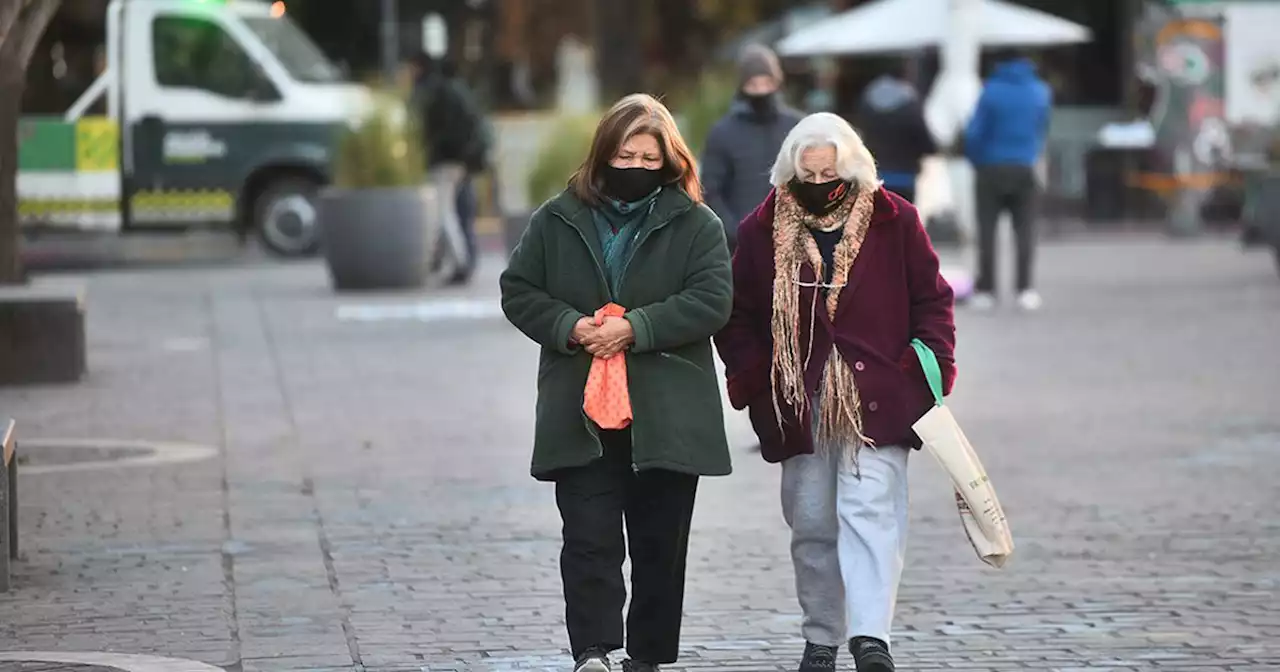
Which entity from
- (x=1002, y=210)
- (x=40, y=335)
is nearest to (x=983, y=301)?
(x=1002, y=210)

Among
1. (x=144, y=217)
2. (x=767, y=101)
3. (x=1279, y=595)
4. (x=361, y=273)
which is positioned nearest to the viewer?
(x=1279, y=595)

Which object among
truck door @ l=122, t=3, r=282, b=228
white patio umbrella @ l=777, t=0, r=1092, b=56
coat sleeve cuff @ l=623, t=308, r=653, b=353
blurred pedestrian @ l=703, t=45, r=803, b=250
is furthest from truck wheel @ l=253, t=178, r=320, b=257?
coat sleeve cuff @ l=623, t=308, r=653, b=353

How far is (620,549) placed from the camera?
20.2 ft

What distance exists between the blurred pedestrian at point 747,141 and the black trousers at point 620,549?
4.51 metres

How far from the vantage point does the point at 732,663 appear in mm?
6613

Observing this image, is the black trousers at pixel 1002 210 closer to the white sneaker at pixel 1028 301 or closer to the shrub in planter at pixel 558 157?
Result: the white sneaker at pixel 1028 301

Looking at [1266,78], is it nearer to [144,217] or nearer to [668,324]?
[144,217]

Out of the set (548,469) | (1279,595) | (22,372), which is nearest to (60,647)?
(548,469)

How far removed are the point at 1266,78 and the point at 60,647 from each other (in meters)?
22.7

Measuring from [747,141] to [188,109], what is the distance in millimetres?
13435

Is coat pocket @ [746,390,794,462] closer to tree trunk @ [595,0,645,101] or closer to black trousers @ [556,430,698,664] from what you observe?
black trousers @ [556,430,698,664]

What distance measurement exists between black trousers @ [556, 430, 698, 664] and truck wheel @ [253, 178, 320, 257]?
56.9ft

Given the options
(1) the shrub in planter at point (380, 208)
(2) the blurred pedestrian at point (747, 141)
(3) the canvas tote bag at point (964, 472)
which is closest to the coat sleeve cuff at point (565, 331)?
(3) the canvas tote bag at point (964, 472)

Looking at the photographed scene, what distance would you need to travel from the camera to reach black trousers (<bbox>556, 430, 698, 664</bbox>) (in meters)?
6.08
